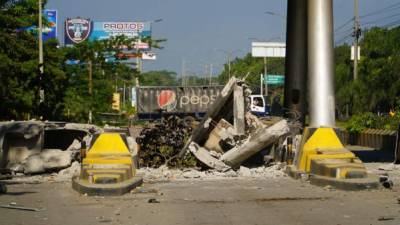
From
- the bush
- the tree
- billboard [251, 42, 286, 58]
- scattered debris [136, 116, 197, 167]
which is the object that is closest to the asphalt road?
scattered debris [136, 116, 197, 167]

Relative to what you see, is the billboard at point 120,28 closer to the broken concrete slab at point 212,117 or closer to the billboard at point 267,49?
the billboard at point 267,49

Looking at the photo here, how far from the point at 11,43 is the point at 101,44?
1643 centimetres

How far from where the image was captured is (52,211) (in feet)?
39.3

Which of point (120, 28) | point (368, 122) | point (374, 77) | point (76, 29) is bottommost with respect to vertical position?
point (368, 122)

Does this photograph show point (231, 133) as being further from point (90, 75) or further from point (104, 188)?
point (90, 75)

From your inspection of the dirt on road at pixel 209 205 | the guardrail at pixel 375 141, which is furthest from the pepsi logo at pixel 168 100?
the dirt on road at pixel 209 205

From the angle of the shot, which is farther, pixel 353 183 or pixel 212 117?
pixel 212 117

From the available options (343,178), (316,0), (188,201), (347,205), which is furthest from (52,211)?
(316,0)

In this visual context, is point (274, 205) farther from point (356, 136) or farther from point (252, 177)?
point (356, 136)

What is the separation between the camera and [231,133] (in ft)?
64.2

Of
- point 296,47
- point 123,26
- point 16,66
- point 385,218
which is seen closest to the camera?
point 385,218

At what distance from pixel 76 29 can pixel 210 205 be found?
2674 inches

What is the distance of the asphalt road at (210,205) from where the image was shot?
35.9ft

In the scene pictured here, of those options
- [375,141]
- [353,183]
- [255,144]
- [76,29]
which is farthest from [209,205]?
[76,29]
